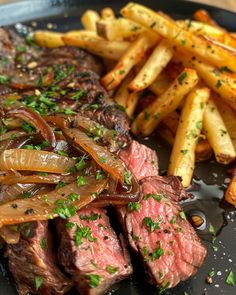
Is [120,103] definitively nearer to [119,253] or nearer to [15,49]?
[15,49]

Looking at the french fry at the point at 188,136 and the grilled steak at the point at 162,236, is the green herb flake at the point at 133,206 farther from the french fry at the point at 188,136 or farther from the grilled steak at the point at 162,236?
the french fry at the point at 188,136

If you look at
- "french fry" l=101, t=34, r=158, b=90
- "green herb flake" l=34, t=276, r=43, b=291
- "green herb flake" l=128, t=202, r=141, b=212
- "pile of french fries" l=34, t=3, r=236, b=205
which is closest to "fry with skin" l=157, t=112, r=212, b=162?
"pile of french fries" l=34, t=3, r=236, b=205

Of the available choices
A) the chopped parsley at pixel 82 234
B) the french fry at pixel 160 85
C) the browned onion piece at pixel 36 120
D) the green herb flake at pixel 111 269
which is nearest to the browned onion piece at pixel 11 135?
the browned onion piece at pixel 36 120

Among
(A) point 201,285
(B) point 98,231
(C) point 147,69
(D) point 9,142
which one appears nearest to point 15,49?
(C) point 147,69

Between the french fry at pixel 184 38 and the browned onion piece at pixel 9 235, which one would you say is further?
the french fry at pixel 184 38

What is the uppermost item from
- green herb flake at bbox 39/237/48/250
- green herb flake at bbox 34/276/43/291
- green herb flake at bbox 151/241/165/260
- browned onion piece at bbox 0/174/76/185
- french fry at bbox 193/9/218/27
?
french fry at bbox 193/9/218/27

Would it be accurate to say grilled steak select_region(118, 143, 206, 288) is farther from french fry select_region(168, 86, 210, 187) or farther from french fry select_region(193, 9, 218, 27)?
french fry select_region(193, 9, 218, 27)
